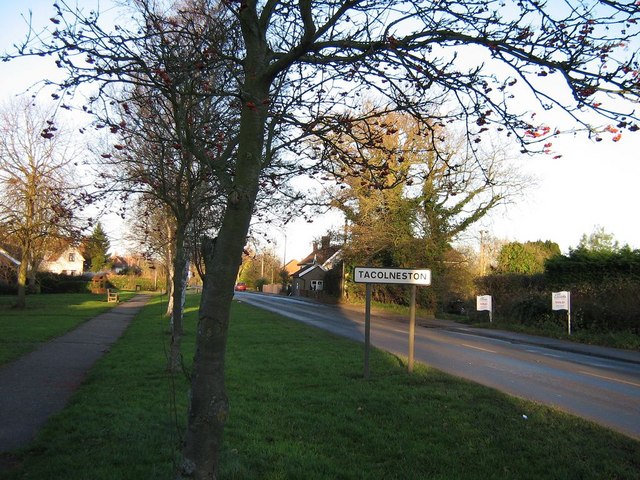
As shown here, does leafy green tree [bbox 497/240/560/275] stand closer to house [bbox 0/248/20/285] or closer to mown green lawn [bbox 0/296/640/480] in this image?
mown green lawn [bbox 0/296/640/480]

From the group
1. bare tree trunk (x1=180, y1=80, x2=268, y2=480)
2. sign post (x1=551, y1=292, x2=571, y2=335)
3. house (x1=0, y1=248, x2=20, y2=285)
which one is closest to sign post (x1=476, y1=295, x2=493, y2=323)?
sign post (x1=551, y1=292, x2=571, y2=335)

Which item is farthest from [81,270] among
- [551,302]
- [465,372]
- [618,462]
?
[618,462]

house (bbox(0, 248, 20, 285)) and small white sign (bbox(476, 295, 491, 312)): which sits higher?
house (bbox(0, 248, 20, 285))

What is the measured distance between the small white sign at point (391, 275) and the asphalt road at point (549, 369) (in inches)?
86.4

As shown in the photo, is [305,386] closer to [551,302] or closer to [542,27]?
[542,27]

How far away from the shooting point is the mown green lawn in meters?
4.80

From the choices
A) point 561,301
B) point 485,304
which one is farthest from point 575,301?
point 485,304

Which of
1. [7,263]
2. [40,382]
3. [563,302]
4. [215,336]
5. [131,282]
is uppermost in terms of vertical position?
[7,263]

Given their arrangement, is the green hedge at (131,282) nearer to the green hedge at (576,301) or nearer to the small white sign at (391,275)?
the green hedge at (576,301)

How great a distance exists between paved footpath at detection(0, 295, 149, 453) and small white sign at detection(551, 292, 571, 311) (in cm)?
1674

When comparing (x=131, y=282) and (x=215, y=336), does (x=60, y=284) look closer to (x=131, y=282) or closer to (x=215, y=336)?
(x=131, y=282)

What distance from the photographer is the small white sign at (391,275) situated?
10203 millimetres

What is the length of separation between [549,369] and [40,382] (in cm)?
1049

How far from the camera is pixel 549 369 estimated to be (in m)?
12.4
